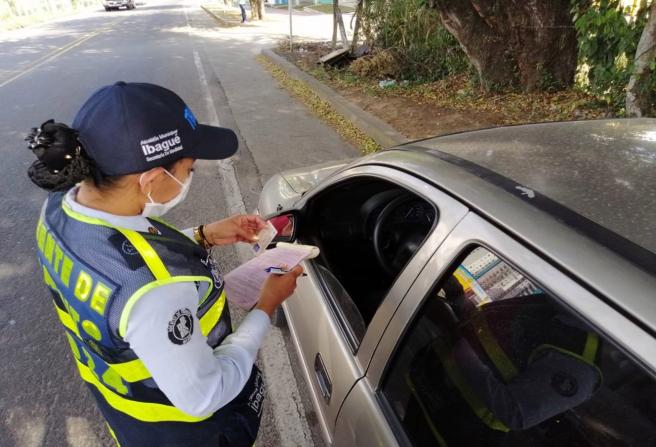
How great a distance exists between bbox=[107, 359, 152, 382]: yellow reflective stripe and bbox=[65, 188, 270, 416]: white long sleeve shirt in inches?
3.5

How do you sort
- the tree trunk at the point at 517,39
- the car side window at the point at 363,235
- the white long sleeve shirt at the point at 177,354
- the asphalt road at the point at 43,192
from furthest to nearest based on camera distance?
1. the tree trunk at the point at 517,39
2. the asphalt road at the point at 43,192
3. the car side window at the point at 363,235
4. the white long sleeve shirt at the point at 177,354

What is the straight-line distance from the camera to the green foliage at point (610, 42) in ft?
15.9

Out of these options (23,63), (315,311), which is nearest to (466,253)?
(315,311)

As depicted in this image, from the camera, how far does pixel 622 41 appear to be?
4.88m

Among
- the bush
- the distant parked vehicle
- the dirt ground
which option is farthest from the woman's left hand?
the distant parked vehicle

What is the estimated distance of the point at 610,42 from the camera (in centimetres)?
518

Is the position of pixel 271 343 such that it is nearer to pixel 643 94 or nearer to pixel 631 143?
pixel 631 143

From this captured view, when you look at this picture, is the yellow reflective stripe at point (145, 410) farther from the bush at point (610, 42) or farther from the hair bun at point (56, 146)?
the bush at point (610, 42)

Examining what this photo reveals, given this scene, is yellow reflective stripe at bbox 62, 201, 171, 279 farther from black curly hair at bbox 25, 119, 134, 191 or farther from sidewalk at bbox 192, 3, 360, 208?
sidewalk at bbox 192, 3, 360, 208

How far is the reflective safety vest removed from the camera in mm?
992


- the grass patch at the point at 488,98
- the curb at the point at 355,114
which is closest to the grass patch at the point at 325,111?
the curb at the point at 355,114

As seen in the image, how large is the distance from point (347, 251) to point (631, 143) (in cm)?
134

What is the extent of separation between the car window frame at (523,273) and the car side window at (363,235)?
0.55 m

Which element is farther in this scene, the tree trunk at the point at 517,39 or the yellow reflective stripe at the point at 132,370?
the tree trunk at the point at 517,39
